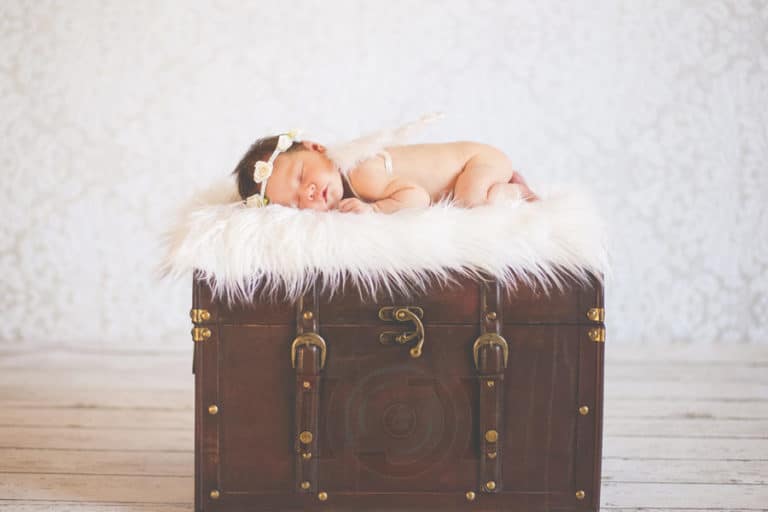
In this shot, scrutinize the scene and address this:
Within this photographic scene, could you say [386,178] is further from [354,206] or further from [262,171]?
[262,171]

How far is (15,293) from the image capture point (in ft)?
8.95

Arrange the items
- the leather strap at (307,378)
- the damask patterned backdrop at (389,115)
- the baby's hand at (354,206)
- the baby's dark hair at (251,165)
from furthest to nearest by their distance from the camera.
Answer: the damask patterned backdrop at (389,115), the baby's dark hair at (251,165), the baby's hand at (354,206), the leather strap at (307,378)

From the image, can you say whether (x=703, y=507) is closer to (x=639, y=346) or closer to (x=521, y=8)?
(x=639, y=346)

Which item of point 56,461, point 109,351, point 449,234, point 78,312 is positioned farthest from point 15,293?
point 449,234

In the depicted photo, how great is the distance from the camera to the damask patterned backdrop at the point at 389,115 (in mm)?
2658

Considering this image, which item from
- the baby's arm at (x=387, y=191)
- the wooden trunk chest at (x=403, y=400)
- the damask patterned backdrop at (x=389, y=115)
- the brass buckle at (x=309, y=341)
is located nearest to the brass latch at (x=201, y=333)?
the wooden trunk chest at (x=403, y=400)

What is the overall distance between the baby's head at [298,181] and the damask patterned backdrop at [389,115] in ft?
3.57

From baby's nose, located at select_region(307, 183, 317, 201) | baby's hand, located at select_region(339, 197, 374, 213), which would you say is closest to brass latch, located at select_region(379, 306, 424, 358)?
baby's hand, located at select_region(339, 197, 374, 213)

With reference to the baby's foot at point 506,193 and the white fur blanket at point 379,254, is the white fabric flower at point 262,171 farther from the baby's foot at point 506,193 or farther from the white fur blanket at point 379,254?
the baby's foot at point 506,193

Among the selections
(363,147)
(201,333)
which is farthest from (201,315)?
(363,147)

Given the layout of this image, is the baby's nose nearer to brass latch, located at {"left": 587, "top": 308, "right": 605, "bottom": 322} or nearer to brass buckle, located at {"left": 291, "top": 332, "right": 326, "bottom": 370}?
brass buckle, located at {"left": 291, "top": 332, "right": 326, "bottom": 370}

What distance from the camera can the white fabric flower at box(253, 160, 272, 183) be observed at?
160cm

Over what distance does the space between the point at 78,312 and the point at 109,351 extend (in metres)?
0.18

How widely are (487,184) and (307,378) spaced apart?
Answer: 559mm
